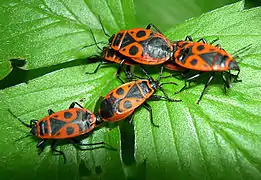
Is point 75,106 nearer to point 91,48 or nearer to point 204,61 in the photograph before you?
point 91,48

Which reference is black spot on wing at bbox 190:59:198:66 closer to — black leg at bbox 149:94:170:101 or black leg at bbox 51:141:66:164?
black leg at bbox 149:94:170:101

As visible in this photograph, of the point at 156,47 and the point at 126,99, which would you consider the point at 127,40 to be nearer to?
the point at 156,47

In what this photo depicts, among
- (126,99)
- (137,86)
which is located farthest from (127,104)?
(137,86)

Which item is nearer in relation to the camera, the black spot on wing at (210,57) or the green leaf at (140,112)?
the green leaf at (140,112)

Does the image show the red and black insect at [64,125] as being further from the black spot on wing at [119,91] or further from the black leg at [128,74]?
the black leg at [128,74]

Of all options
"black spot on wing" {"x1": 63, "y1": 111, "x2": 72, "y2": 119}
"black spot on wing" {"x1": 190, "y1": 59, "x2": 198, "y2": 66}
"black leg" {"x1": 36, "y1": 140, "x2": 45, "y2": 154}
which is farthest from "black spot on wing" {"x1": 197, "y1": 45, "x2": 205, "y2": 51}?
"black leg" {"x1": 36, "y1": 140, "x2": 45, "y2": 154}

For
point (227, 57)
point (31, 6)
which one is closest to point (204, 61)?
point (227, 57)

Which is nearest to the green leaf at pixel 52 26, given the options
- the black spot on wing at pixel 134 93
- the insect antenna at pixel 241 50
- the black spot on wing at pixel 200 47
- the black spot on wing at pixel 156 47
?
the black spot on wing at pixel 156 47
